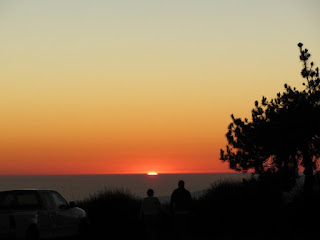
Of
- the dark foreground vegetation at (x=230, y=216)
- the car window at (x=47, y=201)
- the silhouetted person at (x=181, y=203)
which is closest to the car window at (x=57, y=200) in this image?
the car window at (x=47, y=201)

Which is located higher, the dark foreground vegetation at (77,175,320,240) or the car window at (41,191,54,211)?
Result: the car window at (41,191,54,211)

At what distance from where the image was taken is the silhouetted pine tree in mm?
36406

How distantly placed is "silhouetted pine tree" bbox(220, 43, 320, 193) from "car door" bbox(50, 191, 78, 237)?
18.2 m

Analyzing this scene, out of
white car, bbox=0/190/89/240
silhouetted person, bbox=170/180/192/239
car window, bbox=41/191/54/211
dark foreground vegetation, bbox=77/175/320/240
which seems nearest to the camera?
white car, bbox=0/190/89/240

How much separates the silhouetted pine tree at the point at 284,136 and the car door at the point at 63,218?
1816 cm

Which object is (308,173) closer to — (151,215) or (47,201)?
(151,215)

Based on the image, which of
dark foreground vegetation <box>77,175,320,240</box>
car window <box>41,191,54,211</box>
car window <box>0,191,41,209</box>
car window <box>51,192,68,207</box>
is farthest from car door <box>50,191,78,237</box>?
dark foreground vegetation <box>77,175,320,240</box>

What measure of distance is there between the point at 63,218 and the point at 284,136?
19.8m

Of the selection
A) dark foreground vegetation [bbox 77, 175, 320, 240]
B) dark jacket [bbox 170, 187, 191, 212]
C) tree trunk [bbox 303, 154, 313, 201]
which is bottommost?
dark foreground vegetation [bbox 77, 175, 320, 240]

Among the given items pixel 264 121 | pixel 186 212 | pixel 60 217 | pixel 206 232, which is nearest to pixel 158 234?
pixel 186 212

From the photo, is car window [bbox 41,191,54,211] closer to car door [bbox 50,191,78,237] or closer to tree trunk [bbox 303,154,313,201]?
car door [bbox 50,191,78,237]

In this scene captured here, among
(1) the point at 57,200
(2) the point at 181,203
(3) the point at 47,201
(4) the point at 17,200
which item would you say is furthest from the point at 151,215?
(4) the point at 17,200

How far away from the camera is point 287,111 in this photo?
121 ft

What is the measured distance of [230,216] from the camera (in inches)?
971
